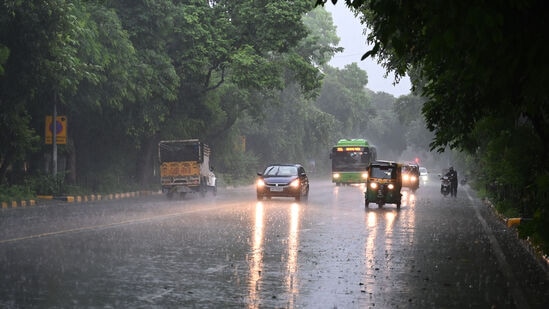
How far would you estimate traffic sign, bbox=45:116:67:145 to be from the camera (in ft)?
114

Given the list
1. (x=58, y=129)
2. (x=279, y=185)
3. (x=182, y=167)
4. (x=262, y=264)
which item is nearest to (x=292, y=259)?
(x=262, y=264)

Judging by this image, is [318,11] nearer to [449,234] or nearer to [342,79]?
[342,79]

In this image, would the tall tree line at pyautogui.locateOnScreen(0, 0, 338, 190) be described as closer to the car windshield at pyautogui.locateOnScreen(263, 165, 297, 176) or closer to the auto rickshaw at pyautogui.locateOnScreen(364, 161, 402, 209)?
the car windshield at pyautogui.locateOnScreen(263, 165, 297, 176)

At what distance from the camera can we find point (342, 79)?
352 ft

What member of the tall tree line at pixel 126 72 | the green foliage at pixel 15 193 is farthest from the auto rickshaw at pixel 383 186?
the green foliage at pixel 15 193

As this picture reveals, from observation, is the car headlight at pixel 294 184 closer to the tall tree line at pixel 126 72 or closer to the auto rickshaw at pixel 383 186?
the auto rickshaw at pixel 383 186

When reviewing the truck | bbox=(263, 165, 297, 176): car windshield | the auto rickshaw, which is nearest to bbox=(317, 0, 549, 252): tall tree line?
the auto rickshaw

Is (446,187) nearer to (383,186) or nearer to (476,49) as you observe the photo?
(383,186)

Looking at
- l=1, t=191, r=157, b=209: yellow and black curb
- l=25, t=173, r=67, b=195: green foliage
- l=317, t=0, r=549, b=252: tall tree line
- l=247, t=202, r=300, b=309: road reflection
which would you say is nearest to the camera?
l=317, t=0, r=549, b=252: tall tree line

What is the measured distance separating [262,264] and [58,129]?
24428 mm

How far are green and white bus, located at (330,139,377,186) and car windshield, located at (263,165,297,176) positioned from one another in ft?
83.9

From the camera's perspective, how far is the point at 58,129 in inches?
1375

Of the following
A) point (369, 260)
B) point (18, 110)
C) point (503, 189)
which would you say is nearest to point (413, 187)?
point (503, 189)

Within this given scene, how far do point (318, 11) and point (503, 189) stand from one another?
96753 millimetres
